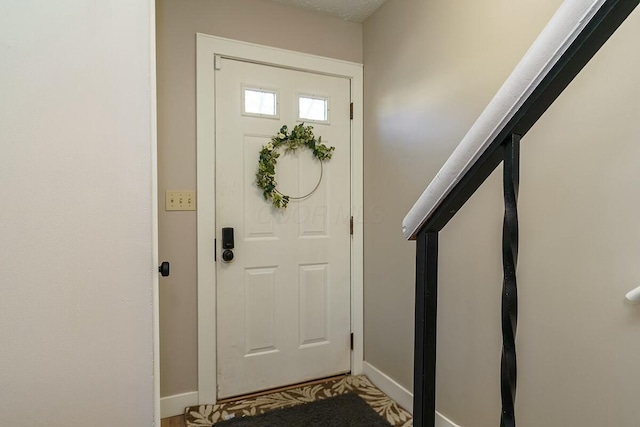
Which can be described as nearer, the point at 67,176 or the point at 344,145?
the point at 67,176

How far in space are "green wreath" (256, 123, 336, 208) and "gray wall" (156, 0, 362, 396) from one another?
0.40 metres

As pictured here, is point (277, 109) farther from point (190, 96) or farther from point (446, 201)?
point (446, 201)

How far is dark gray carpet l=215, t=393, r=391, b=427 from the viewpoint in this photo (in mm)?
1777

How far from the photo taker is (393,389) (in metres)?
2.02

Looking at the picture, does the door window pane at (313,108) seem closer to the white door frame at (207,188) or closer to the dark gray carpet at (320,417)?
the white door frame at (207,188)

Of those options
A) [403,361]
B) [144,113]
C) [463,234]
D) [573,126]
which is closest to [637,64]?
[573,126]

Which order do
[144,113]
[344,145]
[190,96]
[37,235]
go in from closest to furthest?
[37,235] → [144,113] → [190,96] → [344,145]

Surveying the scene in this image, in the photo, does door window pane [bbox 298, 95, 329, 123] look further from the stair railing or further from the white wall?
the stair railing

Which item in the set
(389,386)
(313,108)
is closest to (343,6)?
(313,108)

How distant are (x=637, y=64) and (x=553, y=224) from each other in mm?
536

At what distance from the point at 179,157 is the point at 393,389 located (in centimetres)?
185

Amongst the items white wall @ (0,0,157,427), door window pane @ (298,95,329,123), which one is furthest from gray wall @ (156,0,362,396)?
white wall @ (0,0,157,427)

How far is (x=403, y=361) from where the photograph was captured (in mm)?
1946

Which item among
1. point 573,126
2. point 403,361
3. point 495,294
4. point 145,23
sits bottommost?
point 403,361
